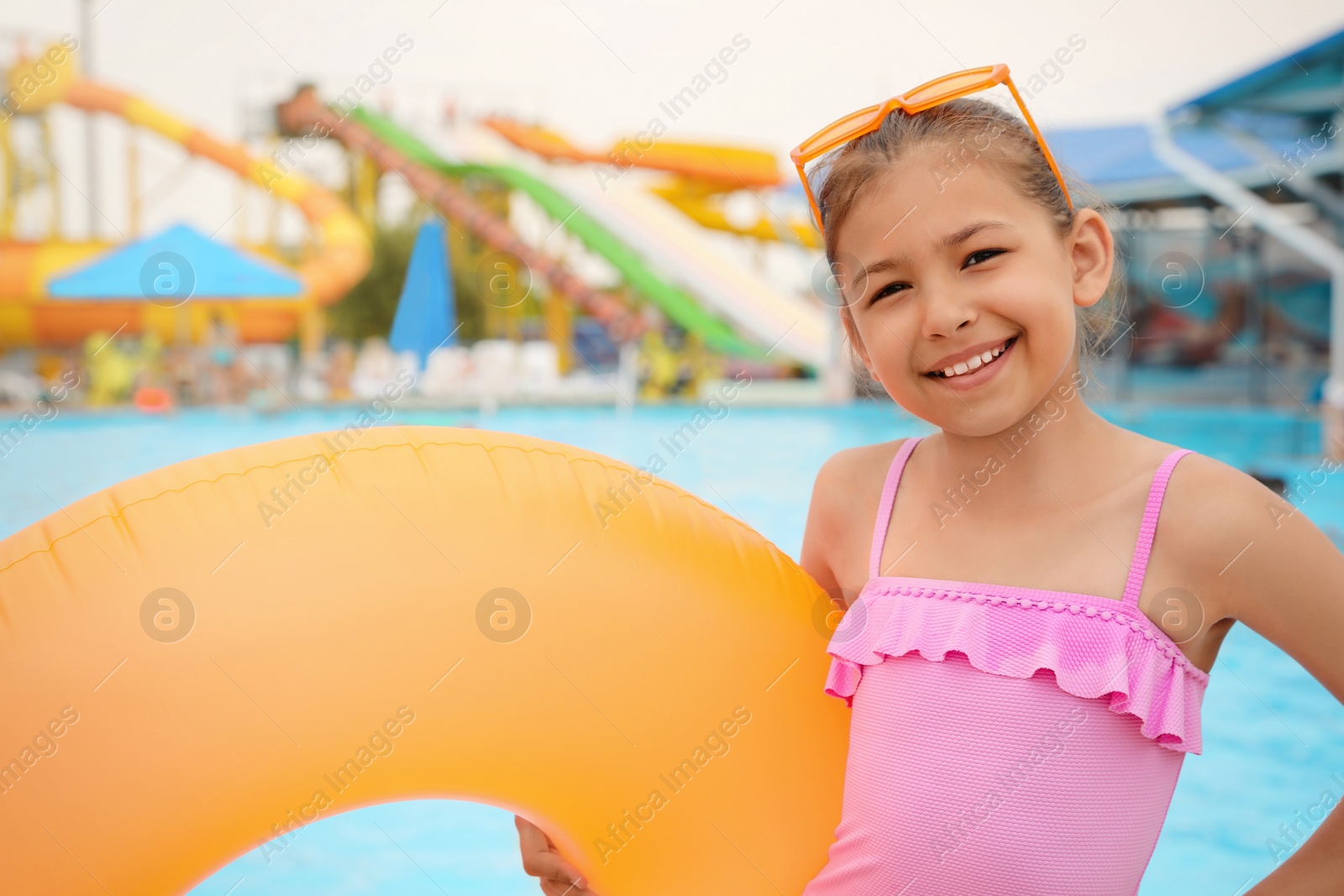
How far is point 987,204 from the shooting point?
36.4 inches

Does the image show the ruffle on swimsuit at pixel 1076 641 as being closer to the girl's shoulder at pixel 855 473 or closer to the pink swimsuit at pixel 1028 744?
the pink swimsuit at pixel 1028 744

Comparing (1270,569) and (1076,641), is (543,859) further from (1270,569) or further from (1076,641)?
(1270,569)

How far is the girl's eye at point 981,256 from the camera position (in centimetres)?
92

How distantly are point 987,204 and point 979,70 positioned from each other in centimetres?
14

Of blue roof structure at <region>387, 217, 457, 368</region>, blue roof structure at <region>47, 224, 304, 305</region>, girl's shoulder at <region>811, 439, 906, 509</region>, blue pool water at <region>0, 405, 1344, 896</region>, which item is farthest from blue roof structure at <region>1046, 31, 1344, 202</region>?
girl's shoulder at <region>811, 439, 906, 509</region>

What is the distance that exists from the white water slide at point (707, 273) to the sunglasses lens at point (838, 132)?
492 inches

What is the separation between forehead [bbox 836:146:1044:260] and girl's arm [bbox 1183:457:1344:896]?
282 mm

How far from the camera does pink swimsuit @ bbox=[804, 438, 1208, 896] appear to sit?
2.90 ft

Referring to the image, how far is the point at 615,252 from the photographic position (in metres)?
14.1

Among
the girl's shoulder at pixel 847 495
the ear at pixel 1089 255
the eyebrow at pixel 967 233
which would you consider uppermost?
the eyebrow at pixel 967 233

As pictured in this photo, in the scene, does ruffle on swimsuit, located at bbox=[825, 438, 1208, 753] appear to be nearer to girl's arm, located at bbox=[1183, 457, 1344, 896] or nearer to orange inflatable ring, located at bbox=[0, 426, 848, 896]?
girl's arm, located at bbox=[1183, 457, 1344, 896]

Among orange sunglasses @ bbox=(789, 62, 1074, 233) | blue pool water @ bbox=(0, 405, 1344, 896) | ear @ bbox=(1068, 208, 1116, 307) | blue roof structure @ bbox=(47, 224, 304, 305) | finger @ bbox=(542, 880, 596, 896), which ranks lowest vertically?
blue pool water @ bbox=(0, 405, 1344, 896)

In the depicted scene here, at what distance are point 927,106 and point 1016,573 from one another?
16.9 inches

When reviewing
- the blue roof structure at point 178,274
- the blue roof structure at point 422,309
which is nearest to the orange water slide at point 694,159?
the blue roof structure at point 178,274
